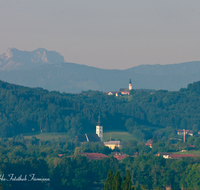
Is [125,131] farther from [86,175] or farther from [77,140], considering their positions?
[86,175]

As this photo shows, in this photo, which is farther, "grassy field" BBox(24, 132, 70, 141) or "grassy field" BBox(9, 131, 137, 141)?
"grassy field" BBox(9, 131, 137, 141)

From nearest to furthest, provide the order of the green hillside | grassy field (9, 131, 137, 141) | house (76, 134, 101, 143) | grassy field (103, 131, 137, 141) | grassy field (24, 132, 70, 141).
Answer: house (76, 134, 101, 143), grassy field (24, 132, 70, 141), grassy field (9, 131, 137, 141), the green hillside, grassy field (103, 131, 137, 141)

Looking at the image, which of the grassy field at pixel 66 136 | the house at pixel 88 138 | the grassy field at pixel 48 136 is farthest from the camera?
the grassy field at pixel 66 136

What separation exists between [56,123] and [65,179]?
323ft

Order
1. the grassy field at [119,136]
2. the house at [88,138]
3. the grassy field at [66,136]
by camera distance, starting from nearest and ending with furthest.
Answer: the house at [88,138] → the grassy field at [66,136] → the grassy field at [119,136]

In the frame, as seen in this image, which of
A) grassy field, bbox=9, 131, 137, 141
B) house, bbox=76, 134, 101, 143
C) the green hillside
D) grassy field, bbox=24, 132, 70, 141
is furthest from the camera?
the green hillside

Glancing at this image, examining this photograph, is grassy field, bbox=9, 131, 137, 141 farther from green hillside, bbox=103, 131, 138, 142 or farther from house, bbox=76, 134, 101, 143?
house, bbox=76, 134, 101, 143

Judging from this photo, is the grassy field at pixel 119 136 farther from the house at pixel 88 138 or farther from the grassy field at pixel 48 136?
the grassy field at pixel 48 136

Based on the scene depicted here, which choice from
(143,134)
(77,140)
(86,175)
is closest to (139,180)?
(86,175)

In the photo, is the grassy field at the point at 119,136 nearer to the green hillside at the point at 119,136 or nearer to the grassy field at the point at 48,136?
the green hillside at the point at 119,136

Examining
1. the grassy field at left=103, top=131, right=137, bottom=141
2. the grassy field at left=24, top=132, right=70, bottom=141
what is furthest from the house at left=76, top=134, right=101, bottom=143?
the grassy field at left=24, top=132, right=70, bottom=141

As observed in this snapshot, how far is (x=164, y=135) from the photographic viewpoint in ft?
605

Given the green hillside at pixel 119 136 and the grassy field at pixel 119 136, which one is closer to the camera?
the green hillside at pixel 119 136

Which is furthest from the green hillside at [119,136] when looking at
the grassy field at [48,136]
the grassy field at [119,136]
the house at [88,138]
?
the grassy field at [48,136]
